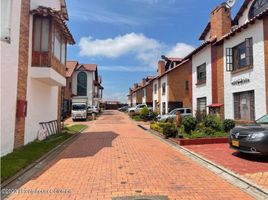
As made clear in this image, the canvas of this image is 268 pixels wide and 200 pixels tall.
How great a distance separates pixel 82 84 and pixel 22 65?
151 feet

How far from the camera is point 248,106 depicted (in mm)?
15555

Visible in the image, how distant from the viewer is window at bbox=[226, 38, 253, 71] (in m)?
15.3

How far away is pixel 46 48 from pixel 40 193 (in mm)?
9076

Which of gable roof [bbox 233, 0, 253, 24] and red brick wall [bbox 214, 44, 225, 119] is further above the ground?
gable roof [bbox 233, 0, 253, 24]

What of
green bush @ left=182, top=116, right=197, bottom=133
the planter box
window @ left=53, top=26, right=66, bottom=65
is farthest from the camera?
green bush @ left=182, top=116, right=197, bottom=133

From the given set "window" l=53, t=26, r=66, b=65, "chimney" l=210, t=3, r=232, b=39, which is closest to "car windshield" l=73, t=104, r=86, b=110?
"window" l=53, t=26, r=66, b=65

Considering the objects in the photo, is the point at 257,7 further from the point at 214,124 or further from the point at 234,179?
the point at 234,179

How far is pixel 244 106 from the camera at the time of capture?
1602 centimetres

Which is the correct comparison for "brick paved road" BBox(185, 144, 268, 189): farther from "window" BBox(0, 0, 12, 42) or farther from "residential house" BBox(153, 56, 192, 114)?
"residential house" BBox(153, 56, 192, 114)

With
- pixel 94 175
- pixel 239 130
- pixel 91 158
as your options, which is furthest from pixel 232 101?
pixel 94 175

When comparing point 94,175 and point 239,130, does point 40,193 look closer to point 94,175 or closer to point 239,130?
point 94,175

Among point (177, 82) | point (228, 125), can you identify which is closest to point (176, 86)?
point (177, 82)

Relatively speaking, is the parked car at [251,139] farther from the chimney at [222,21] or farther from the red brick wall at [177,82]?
the red brick wall at [177,82]

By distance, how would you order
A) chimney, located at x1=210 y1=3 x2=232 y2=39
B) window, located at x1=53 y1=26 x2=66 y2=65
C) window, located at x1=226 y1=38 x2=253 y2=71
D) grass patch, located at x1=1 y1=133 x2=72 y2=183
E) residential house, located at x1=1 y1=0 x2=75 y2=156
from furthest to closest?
1. chimney, located at x1=210 y1=3 x2=232 y2=39
2. window, located at x1=226 y1=38 x2=253 y2=71
3. window, located at x1=53 y1=26 x2=66 y2=65
4. residential house, located at x1=1 y1=0 x2=75 y2=156
5. grass patch, located at x1=1 y1=133 x2=72 y2=183
